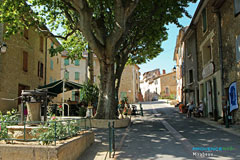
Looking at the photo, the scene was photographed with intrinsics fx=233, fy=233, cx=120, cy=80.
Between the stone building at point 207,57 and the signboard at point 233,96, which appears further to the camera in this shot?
the stone building at point 207,57

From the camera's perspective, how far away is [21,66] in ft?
57.8

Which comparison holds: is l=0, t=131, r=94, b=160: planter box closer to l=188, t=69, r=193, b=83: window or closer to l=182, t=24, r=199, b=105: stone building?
l=182, t=24, r=199, b=105: stone building

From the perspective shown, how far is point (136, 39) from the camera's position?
15383 mm

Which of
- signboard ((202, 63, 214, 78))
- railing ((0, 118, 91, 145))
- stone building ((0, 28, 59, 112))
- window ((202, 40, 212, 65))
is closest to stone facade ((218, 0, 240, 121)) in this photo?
signboard ((202, 63, 214, 78))

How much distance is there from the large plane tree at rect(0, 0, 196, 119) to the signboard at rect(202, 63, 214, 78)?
3787 millimetres

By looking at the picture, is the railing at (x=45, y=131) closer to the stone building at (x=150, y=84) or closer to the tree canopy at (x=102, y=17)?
the tree canopy at (x=102, y=17)

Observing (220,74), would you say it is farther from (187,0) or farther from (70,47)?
(70,47)

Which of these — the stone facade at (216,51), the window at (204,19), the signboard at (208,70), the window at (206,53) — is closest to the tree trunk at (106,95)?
the stone facade at (216,51)

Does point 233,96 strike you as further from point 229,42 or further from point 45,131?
point 45,131

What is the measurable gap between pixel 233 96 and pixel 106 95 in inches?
258

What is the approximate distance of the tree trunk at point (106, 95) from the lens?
12.2 meters

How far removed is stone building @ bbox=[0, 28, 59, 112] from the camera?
15.0 metres

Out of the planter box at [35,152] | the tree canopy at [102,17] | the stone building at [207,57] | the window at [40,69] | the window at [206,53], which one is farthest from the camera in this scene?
the window at [40,69]

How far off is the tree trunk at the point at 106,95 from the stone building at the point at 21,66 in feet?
14.4
